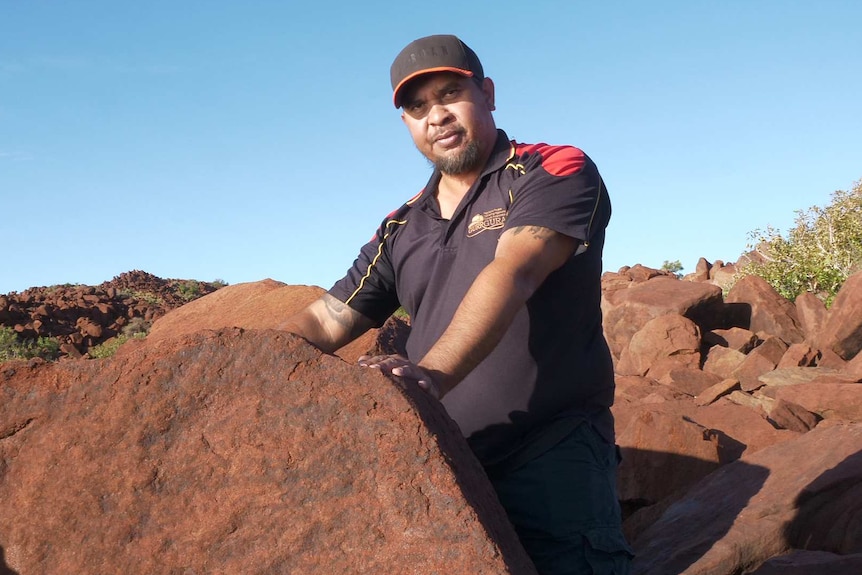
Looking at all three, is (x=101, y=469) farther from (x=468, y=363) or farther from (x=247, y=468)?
(x=468, y=363)

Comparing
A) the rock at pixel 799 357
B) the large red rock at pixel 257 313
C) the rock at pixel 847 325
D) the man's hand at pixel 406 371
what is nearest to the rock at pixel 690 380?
the rock at pixel 799 357

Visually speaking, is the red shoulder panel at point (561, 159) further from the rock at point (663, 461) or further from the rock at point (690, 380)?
the rock at point (690, 380)

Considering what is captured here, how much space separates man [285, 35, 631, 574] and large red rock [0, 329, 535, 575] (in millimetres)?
342

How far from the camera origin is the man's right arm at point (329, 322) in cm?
377

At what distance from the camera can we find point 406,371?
8.13 feet

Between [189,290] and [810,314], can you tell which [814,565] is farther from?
[189,290]

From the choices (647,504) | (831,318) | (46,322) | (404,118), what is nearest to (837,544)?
(647,504)

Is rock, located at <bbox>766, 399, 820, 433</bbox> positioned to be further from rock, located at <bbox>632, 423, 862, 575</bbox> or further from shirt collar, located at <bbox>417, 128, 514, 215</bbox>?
shirt collar, located at <bbox>417, 128, 514, 215</bbox>

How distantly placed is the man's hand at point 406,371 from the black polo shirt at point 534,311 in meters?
0.62

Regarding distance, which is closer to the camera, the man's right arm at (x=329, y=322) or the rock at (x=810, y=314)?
the man's right arm at (x=329, y=322)

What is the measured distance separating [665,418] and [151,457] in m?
3.56

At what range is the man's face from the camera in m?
3.54

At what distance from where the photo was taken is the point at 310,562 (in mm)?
2295

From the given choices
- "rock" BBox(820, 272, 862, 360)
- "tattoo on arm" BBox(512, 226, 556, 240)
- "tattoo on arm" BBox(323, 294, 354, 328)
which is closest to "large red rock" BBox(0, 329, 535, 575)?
"tattoo on arm" BBox(512, 226, 556, 240)
